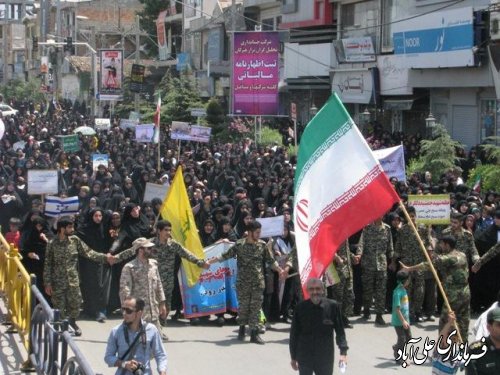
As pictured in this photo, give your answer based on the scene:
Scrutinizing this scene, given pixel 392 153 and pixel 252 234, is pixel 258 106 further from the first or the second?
pixel 252 234

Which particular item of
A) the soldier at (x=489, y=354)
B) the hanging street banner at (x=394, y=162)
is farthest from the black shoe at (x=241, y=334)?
the hanging street banner at (x=394, y=162)

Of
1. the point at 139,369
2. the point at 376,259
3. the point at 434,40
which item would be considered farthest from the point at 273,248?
the point at 434,40

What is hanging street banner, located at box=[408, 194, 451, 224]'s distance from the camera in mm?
13852

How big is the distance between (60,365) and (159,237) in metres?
3.95

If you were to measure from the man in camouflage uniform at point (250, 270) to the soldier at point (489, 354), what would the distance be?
598 centimetres

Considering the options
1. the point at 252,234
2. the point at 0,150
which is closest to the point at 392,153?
the point at 252,234

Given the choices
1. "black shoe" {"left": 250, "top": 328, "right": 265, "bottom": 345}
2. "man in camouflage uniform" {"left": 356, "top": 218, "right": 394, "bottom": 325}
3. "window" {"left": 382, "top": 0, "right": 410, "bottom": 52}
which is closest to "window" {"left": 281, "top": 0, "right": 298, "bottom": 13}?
"window" {"left": 382, "top": 0, "right": 410, "bottom": 52}

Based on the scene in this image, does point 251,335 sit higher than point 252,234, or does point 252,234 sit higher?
point 252,234

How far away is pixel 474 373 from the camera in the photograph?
627 cm

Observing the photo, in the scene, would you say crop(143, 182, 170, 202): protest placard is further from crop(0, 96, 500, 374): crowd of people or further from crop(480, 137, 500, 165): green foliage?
crop(480, 137, 500, 165): green foliage

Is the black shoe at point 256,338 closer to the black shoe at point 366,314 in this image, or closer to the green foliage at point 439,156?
the black shoe at point 366,314

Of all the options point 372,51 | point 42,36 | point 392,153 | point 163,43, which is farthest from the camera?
point 42,36

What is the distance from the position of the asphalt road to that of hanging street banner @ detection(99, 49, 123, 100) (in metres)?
32.6

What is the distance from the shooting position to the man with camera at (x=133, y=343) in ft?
25.5
